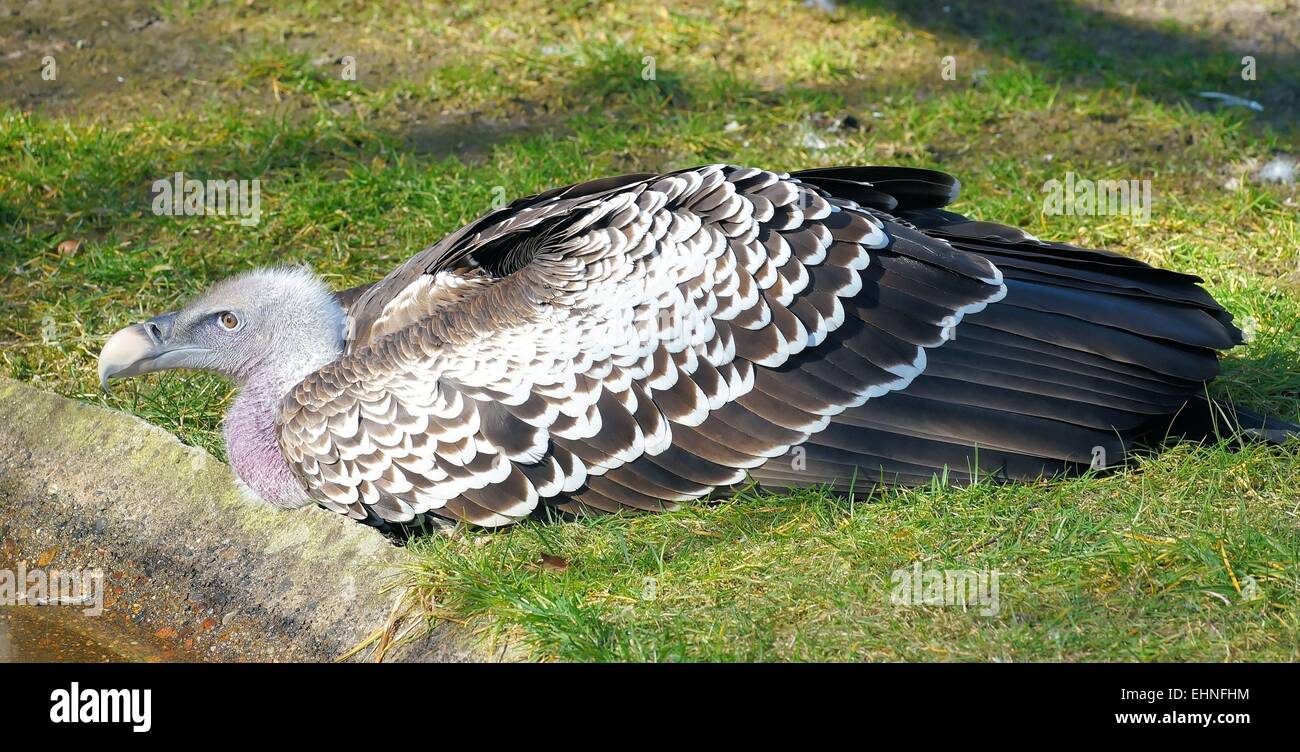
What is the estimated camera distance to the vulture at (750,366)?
4.18 m

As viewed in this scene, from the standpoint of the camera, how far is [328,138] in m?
7.27

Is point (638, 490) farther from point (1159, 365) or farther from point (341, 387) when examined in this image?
point (1159, 365)

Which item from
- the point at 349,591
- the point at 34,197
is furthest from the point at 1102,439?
the point at 34,197

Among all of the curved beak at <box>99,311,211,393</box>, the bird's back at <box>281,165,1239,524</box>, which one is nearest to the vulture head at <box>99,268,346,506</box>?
the curved beak at <box>99,311,211,393</box>

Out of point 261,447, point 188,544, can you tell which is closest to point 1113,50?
point 261,447

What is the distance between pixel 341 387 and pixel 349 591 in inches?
29.8

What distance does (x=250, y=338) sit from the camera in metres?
4.89

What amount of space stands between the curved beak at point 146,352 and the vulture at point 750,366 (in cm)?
71

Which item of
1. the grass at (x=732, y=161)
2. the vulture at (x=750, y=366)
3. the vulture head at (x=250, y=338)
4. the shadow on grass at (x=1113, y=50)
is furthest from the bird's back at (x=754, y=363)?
the shadow on grass at (x=1113, y=50)

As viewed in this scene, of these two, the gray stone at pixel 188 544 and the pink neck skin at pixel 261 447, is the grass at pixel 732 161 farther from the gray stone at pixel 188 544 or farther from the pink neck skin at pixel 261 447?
the pink neck skin at pixel 261 447

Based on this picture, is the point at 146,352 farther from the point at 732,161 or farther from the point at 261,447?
the point at 732,161

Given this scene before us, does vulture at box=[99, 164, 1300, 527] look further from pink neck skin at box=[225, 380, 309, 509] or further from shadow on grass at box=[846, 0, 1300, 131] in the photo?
shadow on grass at box=[846, 0, 1300, 131]

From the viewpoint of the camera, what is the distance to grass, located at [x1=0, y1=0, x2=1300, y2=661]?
12.1 feet
